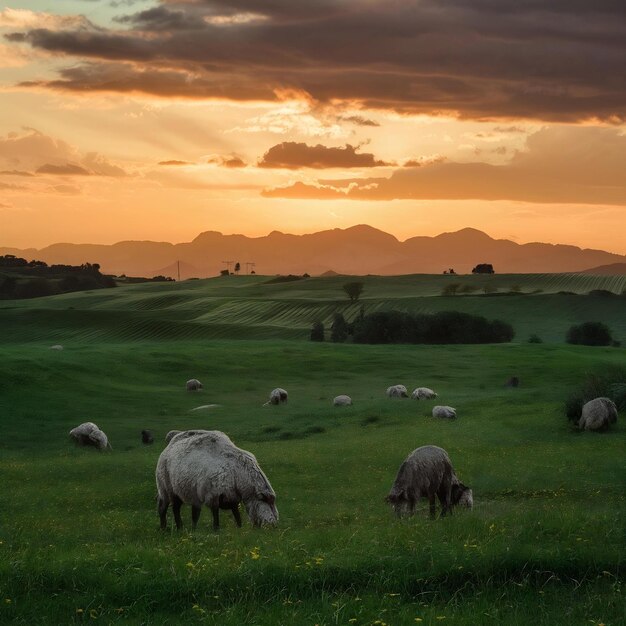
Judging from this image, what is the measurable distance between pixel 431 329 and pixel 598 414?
7742 cm

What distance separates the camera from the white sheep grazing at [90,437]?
45013 millimetres

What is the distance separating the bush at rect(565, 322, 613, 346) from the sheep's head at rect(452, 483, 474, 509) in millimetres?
101748

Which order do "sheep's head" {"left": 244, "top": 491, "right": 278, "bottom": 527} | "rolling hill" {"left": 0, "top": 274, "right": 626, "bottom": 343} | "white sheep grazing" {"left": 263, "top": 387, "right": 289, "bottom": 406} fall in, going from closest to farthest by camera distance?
"sheep's head" {"left": 244, "top": 491, "right": 278, "bottom": 527}
"white sheep grazing" {"left": 263, "top": 387, "right": 289, "bottom": 406}
"rolling hill" {"left": 0, "top": 274, "right": 626, "bottom": 343}

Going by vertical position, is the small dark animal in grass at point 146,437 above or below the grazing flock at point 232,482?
below

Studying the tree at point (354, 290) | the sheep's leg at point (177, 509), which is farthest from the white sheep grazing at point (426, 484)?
the tree at point (354, 290)

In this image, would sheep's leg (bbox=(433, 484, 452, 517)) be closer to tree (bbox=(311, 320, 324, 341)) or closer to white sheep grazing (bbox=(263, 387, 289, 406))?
white sheep grazing (bbox=(263, 387, 289, 406))

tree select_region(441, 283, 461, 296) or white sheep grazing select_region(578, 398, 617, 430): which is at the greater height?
tree select_region(441, 283, 461, 296)

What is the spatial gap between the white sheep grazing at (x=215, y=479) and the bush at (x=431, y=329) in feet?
316

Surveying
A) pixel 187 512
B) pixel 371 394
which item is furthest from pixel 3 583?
pixel 371 394

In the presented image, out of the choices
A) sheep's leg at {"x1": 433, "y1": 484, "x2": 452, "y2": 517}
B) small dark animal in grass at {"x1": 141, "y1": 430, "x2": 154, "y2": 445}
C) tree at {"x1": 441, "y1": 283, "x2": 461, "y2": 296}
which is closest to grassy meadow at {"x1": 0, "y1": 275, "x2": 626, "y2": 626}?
sheep's leg at {"x1": 433, "y1": 484, "x2": 452, "y2": 517}

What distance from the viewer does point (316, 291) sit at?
195 meters

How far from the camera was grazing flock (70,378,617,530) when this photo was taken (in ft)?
63.0

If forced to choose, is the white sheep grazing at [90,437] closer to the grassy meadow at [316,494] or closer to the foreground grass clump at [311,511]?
the foreground grass clump at [311,511]

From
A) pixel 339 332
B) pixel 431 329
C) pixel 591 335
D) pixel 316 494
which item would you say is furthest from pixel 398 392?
pixel 591 335
